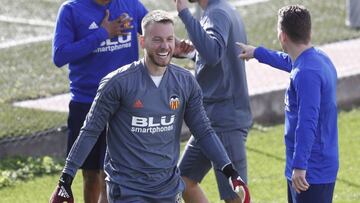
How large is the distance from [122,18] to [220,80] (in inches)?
33.1

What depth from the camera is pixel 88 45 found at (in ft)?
27.1

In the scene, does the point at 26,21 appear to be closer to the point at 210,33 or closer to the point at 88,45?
the point at 88,45

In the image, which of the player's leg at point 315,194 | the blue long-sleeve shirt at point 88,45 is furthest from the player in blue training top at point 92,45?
the player's leg at point 315,194

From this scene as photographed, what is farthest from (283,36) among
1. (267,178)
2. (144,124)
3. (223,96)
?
(267,178)

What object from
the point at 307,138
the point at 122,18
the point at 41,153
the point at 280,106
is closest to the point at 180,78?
the point at 307,138

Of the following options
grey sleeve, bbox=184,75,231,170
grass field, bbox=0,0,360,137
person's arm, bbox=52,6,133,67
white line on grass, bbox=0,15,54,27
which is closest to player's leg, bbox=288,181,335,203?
grey sleeve, bbox=184,75,231,170

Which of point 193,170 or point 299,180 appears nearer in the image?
point 299,180

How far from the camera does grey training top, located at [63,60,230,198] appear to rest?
6801 mm

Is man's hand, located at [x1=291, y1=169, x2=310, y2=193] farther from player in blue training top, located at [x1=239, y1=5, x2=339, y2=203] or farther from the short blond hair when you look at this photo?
the short blond hair

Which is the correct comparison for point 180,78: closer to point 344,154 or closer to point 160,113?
point 160,113

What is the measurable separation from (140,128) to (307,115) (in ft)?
3.20

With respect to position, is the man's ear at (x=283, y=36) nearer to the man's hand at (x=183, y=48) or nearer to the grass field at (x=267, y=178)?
the man's hand at (x=183, y=48)

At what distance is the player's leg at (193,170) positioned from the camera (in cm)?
841

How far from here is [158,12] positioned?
22.7 feet
